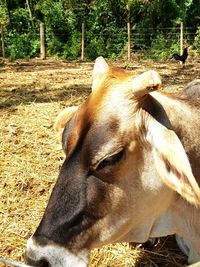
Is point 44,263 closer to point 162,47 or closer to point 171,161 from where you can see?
point 171,161

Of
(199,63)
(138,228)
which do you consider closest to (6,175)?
(138,228)

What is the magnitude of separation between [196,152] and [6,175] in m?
3.06

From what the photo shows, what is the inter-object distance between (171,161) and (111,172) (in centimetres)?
37

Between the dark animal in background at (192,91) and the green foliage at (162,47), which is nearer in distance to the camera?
the dark animal in background at (192,91)

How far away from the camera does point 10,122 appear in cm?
729

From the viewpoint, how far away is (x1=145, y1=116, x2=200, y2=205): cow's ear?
97.6 inches

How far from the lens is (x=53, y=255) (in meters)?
2.64

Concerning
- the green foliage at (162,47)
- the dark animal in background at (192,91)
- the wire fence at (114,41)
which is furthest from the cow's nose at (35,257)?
the green foliage at (162,47)

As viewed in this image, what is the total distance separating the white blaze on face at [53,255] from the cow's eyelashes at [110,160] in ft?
1.76

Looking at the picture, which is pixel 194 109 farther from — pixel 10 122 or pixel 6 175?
pixel 10 122

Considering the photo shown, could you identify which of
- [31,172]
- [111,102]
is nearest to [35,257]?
[111,102]

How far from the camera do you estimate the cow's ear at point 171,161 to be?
2.48m

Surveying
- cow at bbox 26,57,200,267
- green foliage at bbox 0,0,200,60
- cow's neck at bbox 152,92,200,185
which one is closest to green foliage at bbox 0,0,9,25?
green foliage at bbox 0,0,200,60

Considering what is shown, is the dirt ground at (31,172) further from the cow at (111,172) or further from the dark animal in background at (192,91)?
the dark animal in background at (192,91)
